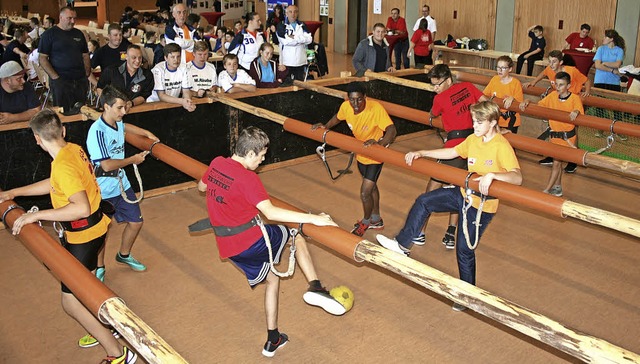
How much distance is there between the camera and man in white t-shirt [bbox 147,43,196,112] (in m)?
8.12

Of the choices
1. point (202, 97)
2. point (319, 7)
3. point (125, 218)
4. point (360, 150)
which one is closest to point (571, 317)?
point (360, 150)

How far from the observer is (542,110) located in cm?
772

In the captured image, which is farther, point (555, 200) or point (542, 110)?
point (542, 110)

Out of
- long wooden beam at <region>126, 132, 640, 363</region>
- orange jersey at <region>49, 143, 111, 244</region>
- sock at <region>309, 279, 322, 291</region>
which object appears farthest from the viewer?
sock at <region>309, 279, 322, 291</region>

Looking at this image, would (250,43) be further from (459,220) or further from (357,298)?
(459,220)

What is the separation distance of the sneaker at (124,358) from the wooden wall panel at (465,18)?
45.9 feet

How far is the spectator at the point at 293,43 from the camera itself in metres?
10.7

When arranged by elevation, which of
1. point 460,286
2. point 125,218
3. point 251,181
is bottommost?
point 125,218

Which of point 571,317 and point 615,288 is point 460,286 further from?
point 615,288

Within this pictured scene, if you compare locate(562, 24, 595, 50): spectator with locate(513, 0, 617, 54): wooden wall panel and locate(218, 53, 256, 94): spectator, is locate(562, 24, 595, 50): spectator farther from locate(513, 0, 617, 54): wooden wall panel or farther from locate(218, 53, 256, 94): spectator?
locate(218, 53, 256, 94): spectator

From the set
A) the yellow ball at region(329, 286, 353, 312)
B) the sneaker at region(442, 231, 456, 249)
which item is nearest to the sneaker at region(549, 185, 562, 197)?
the sneaker at region(442, 231, 456, 249)

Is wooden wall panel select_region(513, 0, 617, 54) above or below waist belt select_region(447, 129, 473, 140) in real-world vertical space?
above

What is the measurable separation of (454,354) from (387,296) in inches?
39.0

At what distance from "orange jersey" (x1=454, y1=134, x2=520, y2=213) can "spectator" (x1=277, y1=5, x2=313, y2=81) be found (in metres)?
5.99
